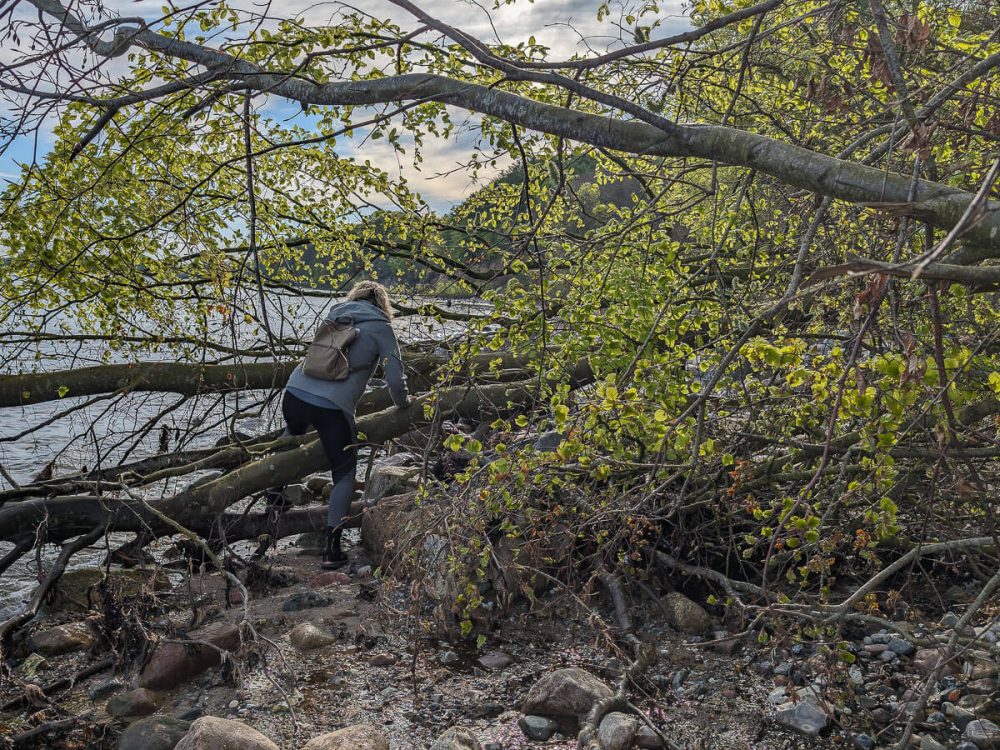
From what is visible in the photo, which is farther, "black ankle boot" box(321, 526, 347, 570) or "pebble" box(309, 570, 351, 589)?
"black ankle boot" box(321, 526, 347, 570)

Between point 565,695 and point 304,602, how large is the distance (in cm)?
263

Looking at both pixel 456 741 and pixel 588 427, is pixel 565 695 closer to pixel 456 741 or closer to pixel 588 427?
pixel 456 741

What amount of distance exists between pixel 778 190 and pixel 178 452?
561 cm

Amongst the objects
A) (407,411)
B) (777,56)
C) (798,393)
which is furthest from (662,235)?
(407,411)

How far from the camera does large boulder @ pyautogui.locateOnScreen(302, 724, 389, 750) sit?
153 inches

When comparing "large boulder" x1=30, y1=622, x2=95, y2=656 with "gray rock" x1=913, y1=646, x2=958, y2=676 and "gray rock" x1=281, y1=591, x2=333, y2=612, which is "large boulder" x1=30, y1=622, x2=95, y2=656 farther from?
"gray rock" x1=913, y1=646, x2=958, y2=676

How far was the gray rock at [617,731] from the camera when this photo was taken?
3936 millimetres

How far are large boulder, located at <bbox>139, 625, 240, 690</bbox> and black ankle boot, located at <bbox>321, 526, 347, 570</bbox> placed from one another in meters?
1.96

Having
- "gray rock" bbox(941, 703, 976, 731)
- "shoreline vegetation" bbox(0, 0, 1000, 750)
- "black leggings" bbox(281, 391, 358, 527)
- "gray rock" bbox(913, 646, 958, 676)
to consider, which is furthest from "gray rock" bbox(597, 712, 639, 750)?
"black leggings" bbox(281, 391, 358, 527)

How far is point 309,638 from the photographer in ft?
17.9

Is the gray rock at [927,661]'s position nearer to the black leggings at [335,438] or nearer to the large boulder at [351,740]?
the large boulder at [351,740]

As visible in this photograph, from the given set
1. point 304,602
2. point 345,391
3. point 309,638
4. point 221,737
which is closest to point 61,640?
point 304,602

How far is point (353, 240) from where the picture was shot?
26.5ft

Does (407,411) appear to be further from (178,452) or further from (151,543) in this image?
(151,543)
